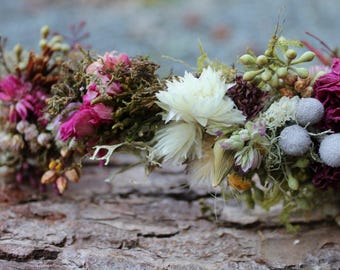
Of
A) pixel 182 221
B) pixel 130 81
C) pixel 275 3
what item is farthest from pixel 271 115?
pixel 275 3

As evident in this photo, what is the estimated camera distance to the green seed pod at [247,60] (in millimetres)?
1148

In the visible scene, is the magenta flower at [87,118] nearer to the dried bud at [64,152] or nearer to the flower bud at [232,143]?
the dried bud at [64,152]

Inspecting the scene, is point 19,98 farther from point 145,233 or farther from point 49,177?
point 145,233

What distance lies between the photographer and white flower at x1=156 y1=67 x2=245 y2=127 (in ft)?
3.65

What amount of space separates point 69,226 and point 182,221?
299mm

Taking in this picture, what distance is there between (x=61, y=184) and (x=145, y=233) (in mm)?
251

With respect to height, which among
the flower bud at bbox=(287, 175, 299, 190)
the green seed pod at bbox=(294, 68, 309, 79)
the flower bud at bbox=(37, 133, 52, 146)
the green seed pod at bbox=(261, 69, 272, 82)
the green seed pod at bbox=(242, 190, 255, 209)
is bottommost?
the green seed pod at bbox=(242, 190, 255, 209)

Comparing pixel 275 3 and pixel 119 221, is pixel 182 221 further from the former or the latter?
pixel 275 3

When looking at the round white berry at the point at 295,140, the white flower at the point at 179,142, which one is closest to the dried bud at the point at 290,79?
the round white berry at the point at 295,140

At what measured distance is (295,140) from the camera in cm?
111

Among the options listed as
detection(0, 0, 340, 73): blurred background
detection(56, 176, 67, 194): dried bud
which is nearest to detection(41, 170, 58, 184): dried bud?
detection(56, 176, 67, 194): dried bud

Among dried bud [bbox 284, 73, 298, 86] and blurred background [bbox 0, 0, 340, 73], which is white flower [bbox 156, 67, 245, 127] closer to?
dried bud [bbox 284, 73, 298, 86]

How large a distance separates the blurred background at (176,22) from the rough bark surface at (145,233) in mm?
2087

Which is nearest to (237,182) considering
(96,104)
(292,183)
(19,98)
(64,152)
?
(292,183)
